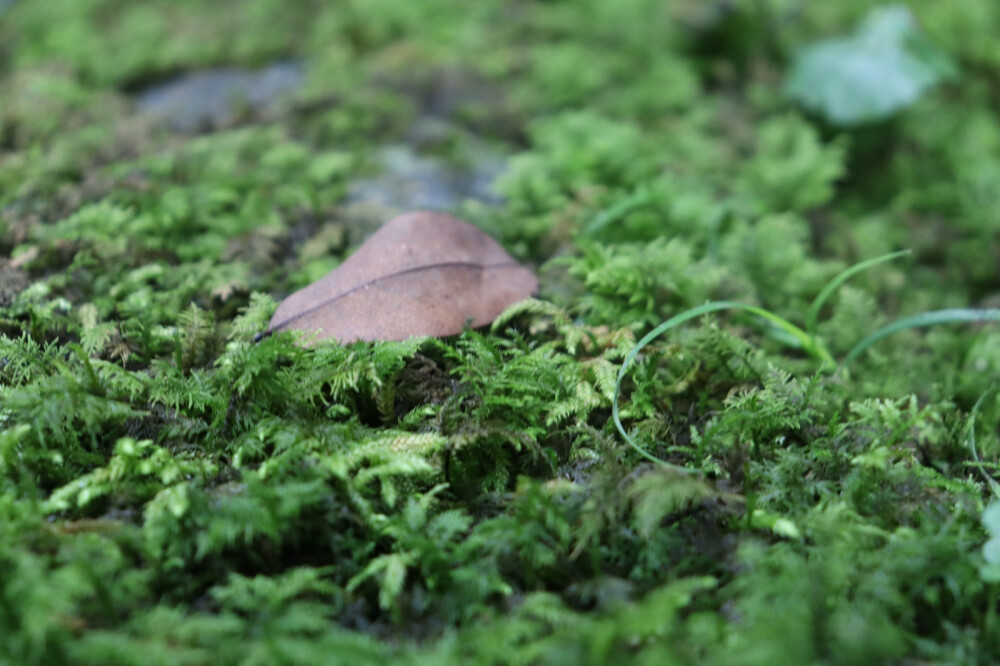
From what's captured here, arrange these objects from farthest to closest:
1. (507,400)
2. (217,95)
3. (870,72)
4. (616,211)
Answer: (217,95) → (870,72) → (616,211) → (507,400)

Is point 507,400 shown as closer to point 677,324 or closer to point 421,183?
point 677,324

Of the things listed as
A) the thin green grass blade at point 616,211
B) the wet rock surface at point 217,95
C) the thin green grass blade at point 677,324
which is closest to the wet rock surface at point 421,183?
the thin green grass blade at point 616,211

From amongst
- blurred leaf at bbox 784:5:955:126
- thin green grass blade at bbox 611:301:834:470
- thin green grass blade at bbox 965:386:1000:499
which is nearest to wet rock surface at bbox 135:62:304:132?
thin green grass blade at bbox 611:301:834:470

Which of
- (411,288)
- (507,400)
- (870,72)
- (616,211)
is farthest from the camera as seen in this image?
(870,72)

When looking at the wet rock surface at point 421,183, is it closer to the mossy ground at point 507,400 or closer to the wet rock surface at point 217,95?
the mossy ground at point 507,400

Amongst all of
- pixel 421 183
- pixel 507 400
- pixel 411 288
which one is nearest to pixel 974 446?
pixel 507 400

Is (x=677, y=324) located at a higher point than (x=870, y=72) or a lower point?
lower

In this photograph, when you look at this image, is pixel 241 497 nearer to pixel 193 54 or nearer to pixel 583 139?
pixel 583 139

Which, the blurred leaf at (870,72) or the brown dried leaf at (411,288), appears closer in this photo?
the brown dried leaf at (411,288)
